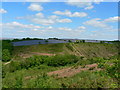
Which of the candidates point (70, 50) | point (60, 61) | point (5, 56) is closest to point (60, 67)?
point (60, 61)

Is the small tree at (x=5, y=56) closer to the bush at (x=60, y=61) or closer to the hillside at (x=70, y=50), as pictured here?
the hillside at (x=70, y=50)

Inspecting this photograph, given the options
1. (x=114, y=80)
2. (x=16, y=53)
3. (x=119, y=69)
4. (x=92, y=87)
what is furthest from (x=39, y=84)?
(x=16, y=53)

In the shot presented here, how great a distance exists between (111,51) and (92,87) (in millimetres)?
35920

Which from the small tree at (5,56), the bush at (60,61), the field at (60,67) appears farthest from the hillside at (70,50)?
the bush at (60,61)

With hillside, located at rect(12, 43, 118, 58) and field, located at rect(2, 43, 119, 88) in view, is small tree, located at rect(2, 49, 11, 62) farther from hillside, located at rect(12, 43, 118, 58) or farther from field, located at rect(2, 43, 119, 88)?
hillside, located at rect(12, 43, 118, 58)

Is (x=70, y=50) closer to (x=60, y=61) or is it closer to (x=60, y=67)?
(x=60, y=61)

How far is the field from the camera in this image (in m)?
9.27

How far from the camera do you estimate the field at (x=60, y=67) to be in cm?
927

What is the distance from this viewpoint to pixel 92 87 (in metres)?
8.44

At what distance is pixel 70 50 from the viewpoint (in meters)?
37.4

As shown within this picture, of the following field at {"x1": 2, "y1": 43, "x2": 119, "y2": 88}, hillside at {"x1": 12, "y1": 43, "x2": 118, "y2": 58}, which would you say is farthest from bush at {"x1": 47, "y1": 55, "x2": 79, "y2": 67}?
hillside at {"x1": 12, "y1": 43, "x2": 118, "y2": 58}

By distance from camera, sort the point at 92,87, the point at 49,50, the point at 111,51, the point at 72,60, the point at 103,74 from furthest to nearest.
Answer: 1. the point at 111,51
2. the point at 49,50
3. the point at 72,60
4. the point at 103,74
5. the point at 92,87

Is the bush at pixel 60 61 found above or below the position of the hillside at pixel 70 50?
below

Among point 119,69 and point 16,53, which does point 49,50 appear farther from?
point 119,69
